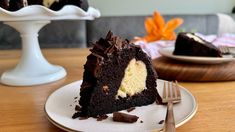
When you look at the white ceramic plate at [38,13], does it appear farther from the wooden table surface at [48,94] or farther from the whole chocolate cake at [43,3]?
the wooden table surface at [48,94]

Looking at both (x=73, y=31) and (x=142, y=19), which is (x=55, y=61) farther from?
(x=142, y=19)

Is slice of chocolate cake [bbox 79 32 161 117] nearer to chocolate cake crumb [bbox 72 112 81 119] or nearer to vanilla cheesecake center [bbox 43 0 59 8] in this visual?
chocolate cake crumb [bbox 72 112 81 119]

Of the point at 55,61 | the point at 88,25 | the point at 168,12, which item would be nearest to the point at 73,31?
the point at 88,25

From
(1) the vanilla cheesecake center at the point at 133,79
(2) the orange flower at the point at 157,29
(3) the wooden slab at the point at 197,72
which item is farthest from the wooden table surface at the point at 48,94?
(2) the orange flower at the point at 157,29

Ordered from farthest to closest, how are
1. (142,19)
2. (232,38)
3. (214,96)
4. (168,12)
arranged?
(168,12) < (142,19) < (232,38) < (214,96)

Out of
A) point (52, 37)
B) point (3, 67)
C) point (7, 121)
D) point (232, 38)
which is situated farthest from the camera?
point (52, 37)

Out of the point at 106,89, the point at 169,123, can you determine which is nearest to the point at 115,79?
the point at 106,89

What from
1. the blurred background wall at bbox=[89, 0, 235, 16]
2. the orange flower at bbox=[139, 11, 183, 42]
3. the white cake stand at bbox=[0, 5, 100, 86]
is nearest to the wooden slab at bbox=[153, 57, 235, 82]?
the white cake stand at bbox=[0, 5, 100, 86]
